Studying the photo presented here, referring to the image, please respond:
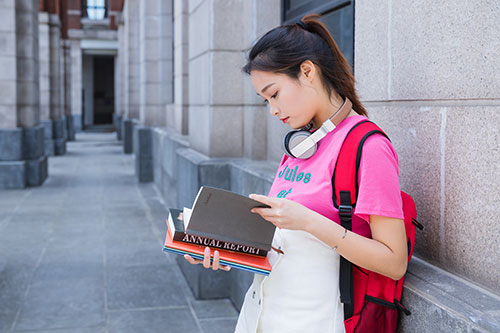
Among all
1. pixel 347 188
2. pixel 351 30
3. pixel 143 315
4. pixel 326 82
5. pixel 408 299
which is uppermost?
pixel 351 30

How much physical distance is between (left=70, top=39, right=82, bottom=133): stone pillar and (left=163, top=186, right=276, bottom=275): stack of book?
3570 centimetres

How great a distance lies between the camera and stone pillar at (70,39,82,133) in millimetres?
36156

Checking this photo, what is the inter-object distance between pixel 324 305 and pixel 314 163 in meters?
0.44

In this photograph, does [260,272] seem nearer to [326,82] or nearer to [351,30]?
Result: [326,82]

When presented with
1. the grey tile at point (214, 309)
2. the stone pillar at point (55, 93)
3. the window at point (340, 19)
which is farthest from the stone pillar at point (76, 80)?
the window at point (340, 19)

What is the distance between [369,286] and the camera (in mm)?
1950

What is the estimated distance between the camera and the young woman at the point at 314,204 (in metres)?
1.76

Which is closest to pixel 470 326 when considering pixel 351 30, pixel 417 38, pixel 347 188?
pixel 347 188

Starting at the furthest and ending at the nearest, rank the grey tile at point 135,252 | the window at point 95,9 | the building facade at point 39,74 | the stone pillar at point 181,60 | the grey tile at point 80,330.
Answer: the window at point 95,9
the building facade at point 39,74
the stone pillar at point 181,60
the grey tile at point 135,252
the grey tile at point 80,330

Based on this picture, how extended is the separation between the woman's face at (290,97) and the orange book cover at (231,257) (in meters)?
0.46

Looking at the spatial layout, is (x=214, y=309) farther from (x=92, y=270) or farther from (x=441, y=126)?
(x=441, y=126)

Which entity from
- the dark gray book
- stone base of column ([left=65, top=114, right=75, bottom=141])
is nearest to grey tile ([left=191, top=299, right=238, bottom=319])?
the dark gray book

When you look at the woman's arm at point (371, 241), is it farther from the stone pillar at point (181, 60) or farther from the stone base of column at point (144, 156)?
the stone base of column at point (144, 156)

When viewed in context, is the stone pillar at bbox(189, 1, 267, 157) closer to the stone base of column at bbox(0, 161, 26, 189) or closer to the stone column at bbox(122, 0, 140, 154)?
the stone base of column at bbox(0, 161, 26, 189)
